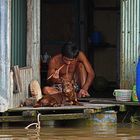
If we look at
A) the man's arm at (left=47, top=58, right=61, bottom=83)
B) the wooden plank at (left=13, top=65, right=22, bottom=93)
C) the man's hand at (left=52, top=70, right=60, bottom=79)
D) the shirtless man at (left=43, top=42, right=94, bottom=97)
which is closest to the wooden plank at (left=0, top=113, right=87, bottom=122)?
the wooden plank at (left=13, top=65, right=22, bottom=93)

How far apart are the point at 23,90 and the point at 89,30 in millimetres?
6348

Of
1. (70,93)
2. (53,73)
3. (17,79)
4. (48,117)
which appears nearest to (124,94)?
(70,93)

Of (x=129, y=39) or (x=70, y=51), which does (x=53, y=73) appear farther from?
(x=129, y=39)

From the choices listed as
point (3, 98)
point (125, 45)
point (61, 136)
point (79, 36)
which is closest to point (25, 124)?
point (3, 98)

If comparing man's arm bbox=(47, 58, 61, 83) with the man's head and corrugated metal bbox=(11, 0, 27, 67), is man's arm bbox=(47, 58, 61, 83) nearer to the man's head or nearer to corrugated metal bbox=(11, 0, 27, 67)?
the man's head

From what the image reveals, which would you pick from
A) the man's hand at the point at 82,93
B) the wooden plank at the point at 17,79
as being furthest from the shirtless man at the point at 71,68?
the wooden plank at the point at 17,79

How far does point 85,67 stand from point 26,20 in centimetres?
174

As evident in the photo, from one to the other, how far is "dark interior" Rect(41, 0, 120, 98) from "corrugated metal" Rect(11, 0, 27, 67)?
16.1 feet

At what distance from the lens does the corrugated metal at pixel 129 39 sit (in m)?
13.1

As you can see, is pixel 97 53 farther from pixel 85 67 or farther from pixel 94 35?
pixel 85 67

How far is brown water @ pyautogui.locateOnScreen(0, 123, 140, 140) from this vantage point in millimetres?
10672

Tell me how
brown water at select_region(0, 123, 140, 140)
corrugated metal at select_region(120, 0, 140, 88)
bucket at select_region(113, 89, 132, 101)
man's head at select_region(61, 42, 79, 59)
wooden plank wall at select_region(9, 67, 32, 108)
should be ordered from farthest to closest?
man's head at select_region(61, 42, 79, 59) < corrugated metal at select_region(120, 0, 140, 88) < bucket at select_region(113, 89, 132, 101) < wooden plank wall at select_region(9, 67, 32, 108) < brown water at select_region(0, 123, 140, 140)

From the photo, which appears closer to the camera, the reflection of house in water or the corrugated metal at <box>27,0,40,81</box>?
the reflection of house in water

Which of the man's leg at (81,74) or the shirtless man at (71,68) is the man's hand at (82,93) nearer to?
the shirtless man at (71,68)
